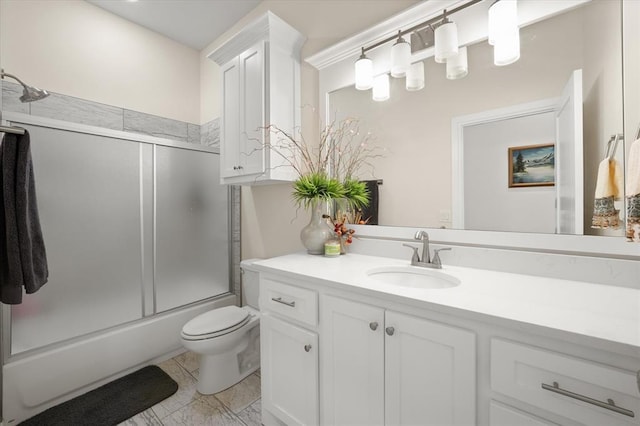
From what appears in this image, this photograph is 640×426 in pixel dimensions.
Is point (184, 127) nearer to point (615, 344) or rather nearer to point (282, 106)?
point (282, 106)

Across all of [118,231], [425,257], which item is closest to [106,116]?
[118,231]

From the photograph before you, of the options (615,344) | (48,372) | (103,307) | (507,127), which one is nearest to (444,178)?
(507,127)

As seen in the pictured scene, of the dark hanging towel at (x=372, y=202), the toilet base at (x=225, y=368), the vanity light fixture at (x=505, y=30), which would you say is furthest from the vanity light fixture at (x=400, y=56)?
the toilet base at (x=225, y=368)

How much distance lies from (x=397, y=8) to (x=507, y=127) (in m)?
0.94

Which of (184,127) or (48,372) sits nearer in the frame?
(48,372)

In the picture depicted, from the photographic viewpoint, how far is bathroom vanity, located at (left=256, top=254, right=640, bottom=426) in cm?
67

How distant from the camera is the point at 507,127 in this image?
1229 millimetres

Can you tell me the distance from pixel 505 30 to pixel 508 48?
0.24 ft

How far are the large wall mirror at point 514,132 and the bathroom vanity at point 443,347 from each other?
0.29 metres

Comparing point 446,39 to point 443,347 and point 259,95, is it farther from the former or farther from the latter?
point 443,347

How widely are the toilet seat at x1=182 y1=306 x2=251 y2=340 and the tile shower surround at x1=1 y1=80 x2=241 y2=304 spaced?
2.54 feet

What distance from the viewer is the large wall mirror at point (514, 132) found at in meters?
1.05

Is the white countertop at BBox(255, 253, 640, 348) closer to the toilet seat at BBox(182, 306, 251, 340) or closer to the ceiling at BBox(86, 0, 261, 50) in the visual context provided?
the toilet seat at BBox(182, 306, 251, 340)

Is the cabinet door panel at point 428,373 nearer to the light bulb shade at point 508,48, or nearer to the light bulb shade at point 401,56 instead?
the light bulb shade at point 508,48
